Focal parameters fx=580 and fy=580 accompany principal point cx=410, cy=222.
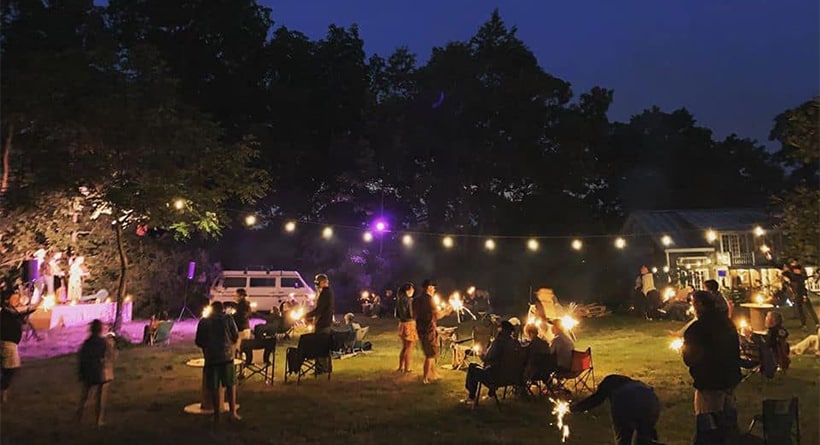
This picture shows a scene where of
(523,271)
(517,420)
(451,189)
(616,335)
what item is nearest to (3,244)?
(517,420)

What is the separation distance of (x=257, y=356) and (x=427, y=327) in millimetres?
2944

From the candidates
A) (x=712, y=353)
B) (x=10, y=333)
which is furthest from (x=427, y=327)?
(x=10, y=333)

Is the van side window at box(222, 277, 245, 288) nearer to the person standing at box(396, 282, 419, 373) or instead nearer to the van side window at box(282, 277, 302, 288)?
the van side window at box(282, 277, 302, 288)

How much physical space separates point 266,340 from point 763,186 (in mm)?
36996

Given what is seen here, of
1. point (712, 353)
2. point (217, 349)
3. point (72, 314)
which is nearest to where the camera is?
point (712, 353)

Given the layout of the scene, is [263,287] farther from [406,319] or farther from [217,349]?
[217,349]

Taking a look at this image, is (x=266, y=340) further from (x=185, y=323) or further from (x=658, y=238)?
(x=658, y=238)

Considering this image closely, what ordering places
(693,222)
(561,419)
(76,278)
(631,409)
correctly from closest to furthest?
(631,409), (561,419), (76,278), (693,222)

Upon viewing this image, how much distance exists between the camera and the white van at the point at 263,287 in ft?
70.9

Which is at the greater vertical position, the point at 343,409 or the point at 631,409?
the point at 631,409

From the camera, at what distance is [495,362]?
7.34 meters

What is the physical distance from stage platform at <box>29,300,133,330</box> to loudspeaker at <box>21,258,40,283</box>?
96 centimetres

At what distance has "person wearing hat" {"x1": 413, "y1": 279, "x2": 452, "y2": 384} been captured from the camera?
8891 millimetres

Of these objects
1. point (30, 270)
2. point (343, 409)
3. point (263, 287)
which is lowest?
point (343, 409)
